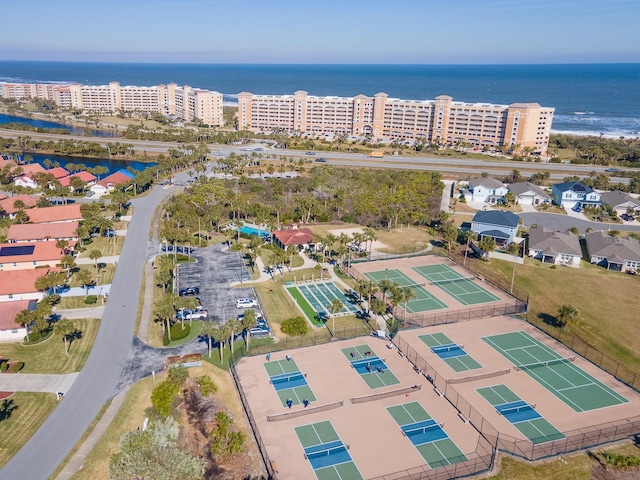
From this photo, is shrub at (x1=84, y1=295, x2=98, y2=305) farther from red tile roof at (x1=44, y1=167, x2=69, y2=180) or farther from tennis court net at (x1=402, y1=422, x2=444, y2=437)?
red tile roof at (x1=44, y1=167, x2=69, y2=180)

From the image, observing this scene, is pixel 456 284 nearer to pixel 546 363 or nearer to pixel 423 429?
pixel 546 363

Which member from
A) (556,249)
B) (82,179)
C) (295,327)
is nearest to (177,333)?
(295,327)

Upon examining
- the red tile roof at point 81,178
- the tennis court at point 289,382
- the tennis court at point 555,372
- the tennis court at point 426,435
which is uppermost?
the red tile roof at point 81,178

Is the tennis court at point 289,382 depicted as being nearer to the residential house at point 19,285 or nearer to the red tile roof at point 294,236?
the red tile roof at point 294,236

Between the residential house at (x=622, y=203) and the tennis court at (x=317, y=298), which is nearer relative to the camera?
the tennis court at (x=317, y=298)

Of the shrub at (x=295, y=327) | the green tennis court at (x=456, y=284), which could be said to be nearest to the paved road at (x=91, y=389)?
the shrub at (x=295, y=327)

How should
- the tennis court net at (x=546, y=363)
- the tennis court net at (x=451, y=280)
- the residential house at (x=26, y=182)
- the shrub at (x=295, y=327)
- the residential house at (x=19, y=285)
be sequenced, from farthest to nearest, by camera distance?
the residential house at (x=26, y=182)
the tennis court net at (x=451, y=280)
the residential house at (x=19, y=285)
the shrub at (x=295, y=327)
the tennis court net at (x=546, y=363)
